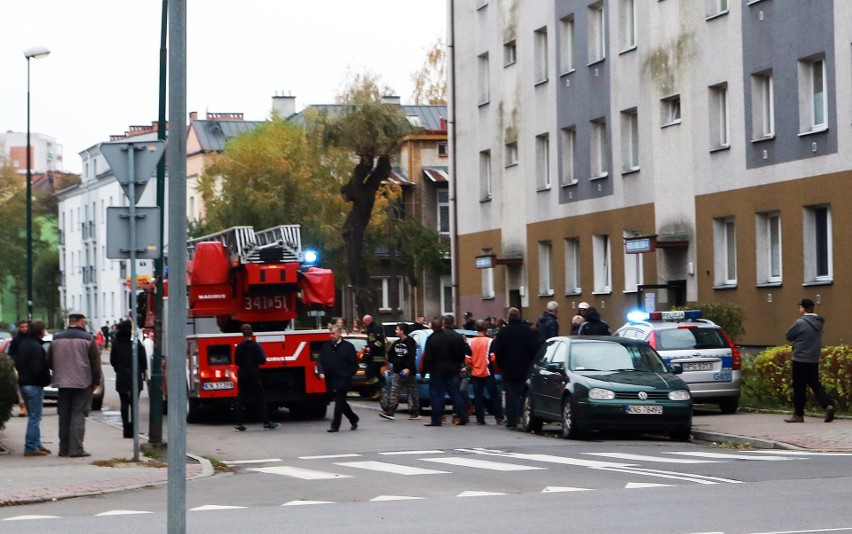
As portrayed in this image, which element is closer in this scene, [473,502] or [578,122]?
[473,502]

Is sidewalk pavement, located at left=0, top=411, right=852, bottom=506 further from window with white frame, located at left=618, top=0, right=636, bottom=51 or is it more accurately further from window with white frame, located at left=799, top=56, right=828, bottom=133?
window with white frame, located at left=618, top=0, right=636, bottom=51

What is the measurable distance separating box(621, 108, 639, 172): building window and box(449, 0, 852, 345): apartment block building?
6 centimetres

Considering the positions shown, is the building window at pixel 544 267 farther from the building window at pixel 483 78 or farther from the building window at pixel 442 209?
the building window at pixel 442 209

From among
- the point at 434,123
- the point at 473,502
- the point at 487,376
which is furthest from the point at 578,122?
the point at 434,123

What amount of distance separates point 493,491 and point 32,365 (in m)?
8.38

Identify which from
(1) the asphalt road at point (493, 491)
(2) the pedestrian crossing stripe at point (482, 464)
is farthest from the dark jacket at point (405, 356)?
(2) the pedestrian crossing stripe at point (482, 464)

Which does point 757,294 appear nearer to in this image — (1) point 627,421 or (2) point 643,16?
(2) point 643,16

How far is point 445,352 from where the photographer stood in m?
24.5

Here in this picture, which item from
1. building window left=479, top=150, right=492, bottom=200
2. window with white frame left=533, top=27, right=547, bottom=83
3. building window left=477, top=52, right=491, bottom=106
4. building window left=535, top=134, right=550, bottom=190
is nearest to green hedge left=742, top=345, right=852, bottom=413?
building window left=535, top=134, right=550, bottom=190

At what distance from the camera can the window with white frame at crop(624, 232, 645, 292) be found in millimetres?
38062

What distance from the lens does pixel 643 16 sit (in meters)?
37.5

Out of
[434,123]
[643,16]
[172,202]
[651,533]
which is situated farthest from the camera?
[434,123]

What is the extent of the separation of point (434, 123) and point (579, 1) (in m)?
38.4

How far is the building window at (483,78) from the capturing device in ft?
157
